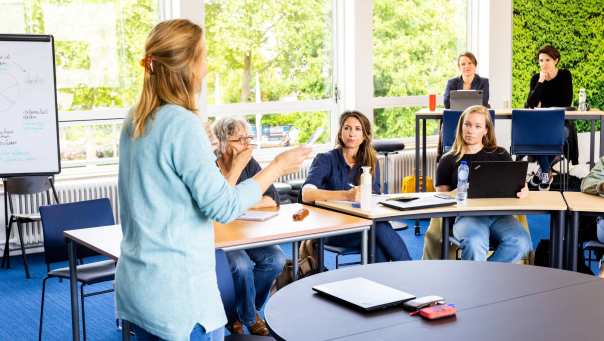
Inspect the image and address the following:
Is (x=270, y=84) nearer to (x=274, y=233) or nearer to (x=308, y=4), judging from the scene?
(x=308, y=4)

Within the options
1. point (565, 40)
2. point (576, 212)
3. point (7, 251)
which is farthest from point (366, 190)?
point (565, 40)

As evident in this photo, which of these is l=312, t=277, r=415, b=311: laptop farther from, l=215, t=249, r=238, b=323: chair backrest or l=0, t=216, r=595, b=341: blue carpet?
l=0, t=216, r=595, b=341: blue carpet

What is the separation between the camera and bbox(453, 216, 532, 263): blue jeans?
14.5 feet

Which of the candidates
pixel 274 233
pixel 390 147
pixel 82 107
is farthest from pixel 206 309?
pixel 390 147

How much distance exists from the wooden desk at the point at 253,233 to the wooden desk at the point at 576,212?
A: 3.80 ft

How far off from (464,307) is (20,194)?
14.4 ft

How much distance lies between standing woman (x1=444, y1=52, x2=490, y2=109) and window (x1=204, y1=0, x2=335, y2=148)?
1185mm

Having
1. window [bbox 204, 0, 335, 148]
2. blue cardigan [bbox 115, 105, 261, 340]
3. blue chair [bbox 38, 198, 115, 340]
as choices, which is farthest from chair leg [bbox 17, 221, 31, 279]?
blue cardigan [bbox 115, 105, 261, 340]

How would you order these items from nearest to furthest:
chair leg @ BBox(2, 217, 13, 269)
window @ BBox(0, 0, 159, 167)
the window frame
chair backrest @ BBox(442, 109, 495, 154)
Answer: chair leg @ BBox(2, 217, 13, 269) → window @ BBox(0, 0, 159, 167) → chair backrest @ BBox(442, 109, 495, 154) → the window frame

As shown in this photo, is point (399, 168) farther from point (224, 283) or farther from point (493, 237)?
point (224, 283)

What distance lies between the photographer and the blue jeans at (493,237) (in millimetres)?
4434

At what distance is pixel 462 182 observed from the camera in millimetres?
4465

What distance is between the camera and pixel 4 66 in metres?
5.00

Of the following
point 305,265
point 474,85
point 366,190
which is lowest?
point 305,265
